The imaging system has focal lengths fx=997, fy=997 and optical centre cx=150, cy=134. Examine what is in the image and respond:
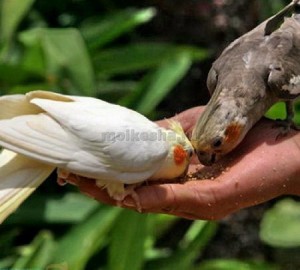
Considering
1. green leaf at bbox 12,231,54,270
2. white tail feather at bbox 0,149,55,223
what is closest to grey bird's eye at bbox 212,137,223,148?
white tail feather at bbox 0,149,55,223

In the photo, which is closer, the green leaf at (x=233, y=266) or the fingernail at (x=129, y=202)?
the fingernail at (x=129, y=202)

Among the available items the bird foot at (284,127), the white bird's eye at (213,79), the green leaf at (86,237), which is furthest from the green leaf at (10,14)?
the bird foot at (284,127)

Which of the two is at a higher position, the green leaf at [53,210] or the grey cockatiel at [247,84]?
the grey cockatiel at [247,84]

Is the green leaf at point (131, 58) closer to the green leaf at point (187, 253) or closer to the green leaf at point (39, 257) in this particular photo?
the green leaf at point (187, 253)

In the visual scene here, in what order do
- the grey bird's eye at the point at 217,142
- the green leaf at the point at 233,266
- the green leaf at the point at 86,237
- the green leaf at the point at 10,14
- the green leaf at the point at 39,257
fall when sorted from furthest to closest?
1. the green leaf at the point at 10,14
2. the green leaf at the point at 233,266
3. the green leaf at the point at 86,237
4. the green leaf at the point at 39,257
5. the grey bird's eye at the point at 217,142

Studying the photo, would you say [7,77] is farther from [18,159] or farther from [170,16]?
[18,159]

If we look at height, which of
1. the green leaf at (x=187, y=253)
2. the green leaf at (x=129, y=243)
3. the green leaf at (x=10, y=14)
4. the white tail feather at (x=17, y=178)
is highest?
the white tail feather at (x=17, y=178)

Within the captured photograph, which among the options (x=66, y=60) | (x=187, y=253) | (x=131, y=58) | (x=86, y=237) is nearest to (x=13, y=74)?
(x=66, y=60)

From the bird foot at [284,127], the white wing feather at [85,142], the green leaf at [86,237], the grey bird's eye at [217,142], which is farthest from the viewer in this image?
the green leaf at [86,237]
